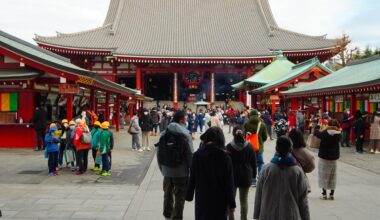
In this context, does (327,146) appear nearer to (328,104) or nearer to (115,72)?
(328,104)

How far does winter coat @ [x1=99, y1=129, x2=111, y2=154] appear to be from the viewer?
35.0ft

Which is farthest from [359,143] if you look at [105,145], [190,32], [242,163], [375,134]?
[190,32]

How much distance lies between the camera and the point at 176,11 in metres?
46.1

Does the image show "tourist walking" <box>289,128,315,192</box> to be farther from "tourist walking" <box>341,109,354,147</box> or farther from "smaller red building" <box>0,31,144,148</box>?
"tourist walking" <box>341,109,354,147</box>

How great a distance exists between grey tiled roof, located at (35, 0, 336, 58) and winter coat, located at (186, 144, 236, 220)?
31574 millimetres

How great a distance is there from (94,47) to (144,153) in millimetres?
21675

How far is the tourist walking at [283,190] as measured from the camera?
453 centimetres

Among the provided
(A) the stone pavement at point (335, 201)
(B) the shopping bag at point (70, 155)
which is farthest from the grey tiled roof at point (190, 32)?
(A) the stone pavement at point (335, 201)

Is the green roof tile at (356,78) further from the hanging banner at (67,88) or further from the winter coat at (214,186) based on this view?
the winter coat at (214,186)

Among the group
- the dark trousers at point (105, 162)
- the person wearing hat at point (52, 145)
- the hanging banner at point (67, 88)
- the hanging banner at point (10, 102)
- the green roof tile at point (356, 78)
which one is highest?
the green roof tile at point (356, 78)

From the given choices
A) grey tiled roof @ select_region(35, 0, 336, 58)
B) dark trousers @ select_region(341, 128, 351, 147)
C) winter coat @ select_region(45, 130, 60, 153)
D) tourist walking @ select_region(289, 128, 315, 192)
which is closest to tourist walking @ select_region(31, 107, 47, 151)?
winter coat @ select_region(45, 130, 60, 153)

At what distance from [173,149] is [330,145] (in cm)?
367

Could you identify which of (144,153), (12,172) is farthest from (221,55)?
(12,172)

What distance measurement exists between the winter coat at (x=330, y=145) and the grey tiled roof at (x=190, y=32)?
28609 mm
